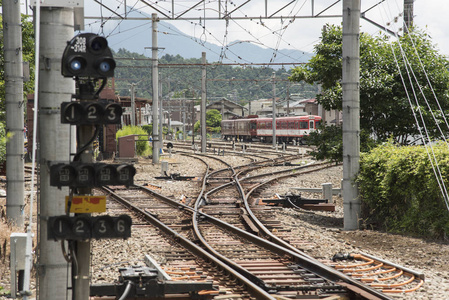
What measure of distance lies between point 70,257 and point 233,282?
3.36m

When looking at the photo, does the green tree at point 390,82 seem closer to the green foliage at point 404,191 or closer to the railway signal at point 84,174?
the green foliage at point 404,191

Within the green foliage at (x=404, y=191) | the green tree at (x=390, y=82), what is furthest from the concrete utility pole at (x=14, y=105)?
the green tree at (x=390, y=82)

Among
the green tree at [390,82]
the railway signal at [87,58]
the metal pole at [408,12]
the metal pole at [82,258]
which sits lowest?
the metal pole at [82,258]

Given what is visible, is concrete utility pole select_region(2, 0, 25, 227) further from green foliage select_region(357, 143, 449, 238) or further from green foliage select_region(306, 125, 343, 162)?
green foliage select_region(306, 125, 343, 162)

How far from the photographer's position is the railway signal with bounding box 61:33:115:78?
5004mm

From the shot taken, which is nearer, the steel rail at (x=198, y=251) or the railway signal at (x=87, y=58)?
the railway signal at (x=87, y=58)

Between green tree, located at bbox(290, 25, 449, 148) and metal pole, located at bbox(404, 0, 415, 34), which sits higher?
metal pole, located at bbox(404, 0, 415, 34)

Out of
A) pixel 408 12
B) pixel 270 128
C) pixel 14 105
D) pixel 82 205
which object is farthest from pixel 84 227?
pixel 270 128

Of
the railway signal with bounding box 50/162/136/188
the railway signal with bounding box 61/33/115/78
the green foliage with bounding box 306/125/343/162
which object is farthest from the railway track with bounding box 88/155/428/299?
the railway signal with bounding box 61/33/115/78

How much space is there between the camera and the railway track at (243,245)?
7.71 m

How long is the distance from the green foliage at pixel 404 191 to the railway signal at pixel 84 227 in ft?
26.1

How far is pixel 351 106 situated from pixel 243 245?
14.0 feet

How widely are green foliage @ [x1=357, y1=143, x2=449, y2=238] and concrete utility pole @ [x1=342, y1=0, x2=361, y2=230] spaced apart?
0.26 meters

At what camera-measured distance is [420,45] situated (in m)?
16.3
